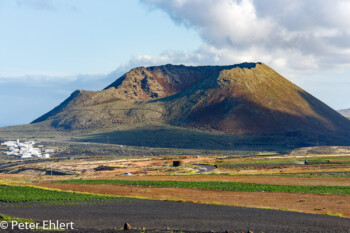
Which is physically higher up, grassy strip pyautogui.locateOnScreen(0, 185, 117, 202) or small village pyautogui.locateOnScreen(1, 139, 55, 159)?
small village pyautogui.locateOnScreen(1, 139, 55, 159)

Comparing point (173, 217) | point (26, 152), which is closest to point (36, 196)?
point (173, 217)

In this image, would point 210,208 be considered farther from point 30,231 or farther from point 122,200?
point 30,231

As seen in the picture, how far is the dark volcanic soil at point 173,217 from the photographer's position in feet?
117

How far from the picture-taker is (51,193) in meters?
60.5

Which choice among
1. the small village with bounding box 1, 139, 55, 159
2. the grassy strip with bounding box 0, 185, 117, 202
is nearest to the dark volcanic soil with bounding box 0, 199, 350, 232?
the grassy strip with bounding box 0, 185, 117, 202

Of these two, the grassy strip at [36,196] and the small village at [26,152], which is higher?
the small village at [26,152]

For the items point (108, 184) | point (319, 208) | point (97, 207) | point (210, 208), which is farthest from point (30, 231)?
point (108, 184)

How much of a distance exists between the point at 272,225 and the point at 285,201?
18.6 metres

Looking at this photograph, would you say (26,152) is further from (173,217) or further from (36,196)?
(173,217)

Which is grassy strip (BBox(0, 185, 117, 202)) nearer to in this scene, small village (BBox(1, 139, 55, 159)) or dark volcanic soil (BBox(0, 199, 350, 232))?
dark volcanic soil (BBox(0, 199, 350, 232))

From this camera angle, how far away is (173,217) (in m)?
40.8

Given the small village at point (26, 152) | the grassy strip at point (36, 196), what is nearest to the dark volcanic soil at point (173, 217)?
the grassy strip at point (36, 196)

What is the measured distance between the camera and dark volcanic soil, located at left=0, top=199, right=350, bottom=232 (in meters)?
35.6

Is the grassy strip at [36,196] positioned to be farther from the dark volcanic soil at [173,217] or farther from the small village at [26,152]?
the small village at [26,152]
